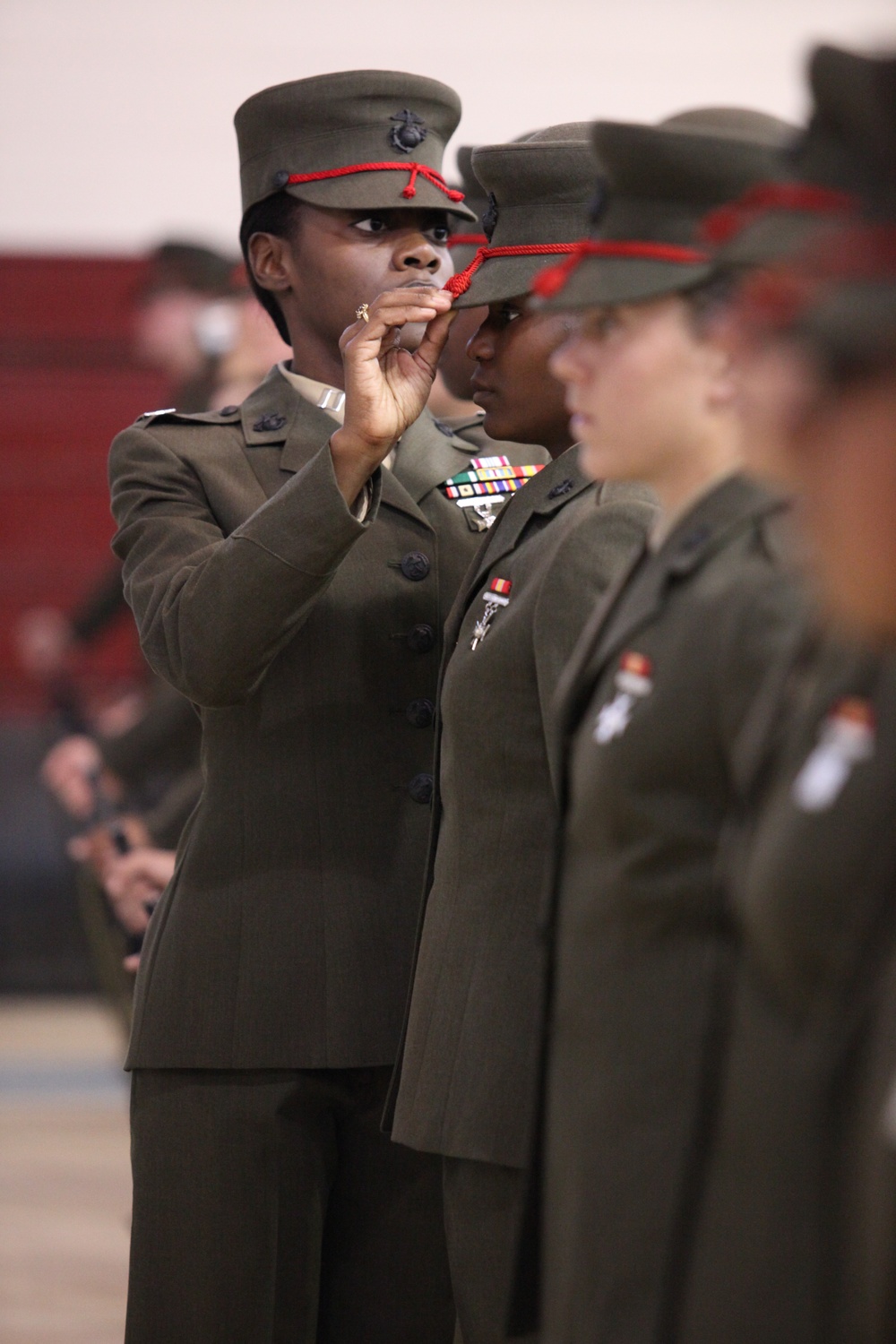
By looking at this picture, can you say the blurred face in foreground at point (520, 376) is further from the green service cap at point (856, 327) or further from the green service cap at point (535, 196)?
the green service cap at point (856, 327)

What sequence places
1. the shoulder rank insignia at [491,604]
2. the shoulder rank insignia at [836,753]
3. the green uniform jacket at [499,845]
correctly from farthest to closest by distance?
the shoulder rank insignia at [491,604], the green uniform jacket at [499,845], the shoulder rank insignia at [836,753]

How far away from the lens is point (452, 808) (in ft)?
5.80

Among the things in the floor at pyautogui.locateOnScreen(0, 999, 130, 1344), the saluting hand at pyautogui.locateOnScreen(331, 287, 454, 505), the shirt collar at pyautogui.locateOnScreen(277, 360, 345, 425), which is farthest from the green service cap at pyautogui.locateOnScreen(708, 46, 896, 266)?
the floor at pyautogui.locateOnScreen(0, 999, 130, 1344)

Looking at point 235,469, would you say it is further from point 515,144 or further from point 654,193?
point 654,193

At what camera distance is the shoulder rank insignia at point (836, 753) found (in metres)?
1.09

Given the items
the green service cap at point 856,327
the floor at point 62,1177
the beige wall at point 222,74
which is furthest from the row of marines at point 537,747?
the beige wall at point 222,74

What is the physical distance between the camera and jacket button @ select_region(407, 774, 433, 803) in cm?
204

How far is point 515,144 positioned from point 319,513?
0.43 meters

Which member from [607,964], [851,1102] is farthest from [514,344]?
[851,1102]

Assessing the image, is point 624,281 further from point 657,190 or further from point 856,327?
point 856,327

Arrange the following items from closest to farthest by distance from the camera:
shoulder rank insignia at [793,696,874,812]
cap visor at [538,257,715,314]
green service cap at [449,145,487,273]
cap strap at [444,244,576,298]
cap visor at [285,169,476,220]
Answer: shoulder rank insignia at [793,696,874,812] → cap visor at [538,257,715,314] → cap strap at [444,244,576,298] → cap visor at [285,169,476,220] → green service cap at [449,145,487,273]

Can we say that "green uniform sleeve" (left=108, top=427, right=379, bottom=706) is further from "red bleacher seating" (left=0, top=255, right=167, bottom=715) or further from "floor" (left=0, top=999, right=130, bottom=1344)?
"red bleacher seating" (left=0, top=255, right=167, bottom=715)

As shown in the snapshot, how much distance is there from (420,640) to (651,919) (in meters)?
0.81

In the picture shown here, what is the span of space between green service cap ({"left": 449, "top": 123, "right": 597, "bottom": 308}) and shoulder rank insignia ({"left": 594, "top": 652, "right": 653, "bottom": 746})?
616 mm
